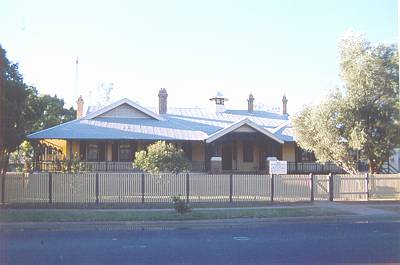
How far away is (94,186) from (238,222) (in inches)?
260

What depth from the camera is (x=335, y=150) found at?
24.2 m

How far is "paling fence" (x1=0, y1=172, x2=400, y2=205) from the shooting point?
795 inches

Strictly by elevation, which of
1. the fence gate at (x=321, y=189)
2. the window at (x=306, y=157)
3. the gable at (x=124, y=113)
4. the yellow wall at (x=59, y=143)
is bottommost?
the fence gate at (x=321, y=189)

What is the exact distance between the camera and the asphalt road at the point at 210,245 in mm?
9875

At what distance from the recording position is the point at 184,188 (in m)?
21.3

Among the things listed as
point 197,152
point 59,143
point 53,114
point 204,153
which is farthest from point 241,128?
point 53,114

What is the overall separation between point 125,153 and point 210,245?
866 inches

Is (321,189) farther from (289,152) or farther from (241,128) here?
(289,152)

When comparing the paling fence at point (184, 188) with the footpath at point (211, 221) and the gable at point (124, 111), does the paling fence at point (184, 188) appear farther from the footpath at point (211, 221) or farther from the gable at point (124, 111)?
the gable at point (124, 111)

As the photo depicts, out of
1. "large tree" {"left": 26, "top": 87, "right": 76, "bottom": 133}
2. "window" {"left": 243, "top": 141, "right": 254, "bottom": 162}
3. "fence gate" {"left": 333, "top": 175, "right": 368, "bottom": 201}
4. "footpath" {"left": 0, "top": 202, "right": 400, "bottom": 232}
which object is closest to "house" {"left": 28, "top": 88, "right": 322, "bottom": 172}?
"window" {"left": 243, "top": 141, "right": 254, "bottom": 162}

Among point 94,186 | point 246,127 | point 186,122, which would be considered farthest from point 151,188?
→ point 186,122

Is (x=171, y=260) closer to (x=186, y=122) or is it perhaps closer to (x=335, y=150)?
(x=335, y=150)

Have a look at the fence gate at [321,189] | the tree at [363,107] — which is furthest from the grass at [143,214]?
the tree at [363,107]

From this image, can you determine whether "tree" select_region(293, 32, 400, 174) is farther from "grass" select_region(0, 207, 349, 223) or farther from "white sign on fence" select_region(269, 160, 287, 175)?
"grass" select_region(0, 207, 349, 223)
